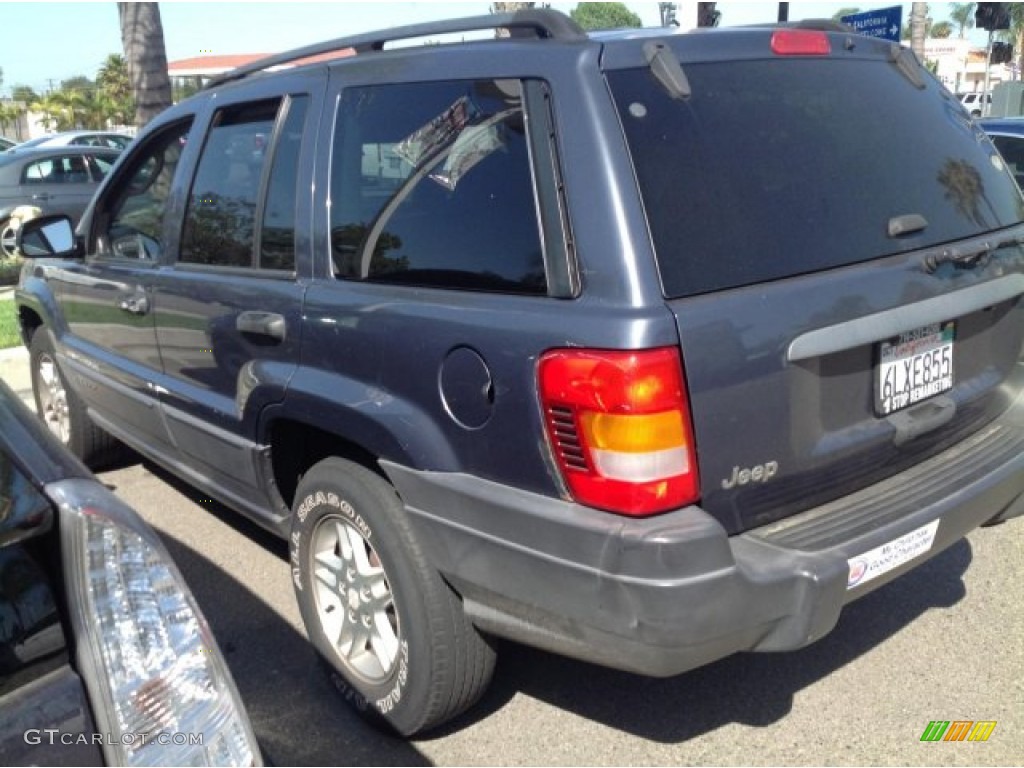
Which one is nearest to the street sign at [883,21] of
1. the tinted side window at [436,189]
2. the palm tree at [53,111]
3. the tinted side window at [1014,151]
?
the tinted side window at [1014,151]

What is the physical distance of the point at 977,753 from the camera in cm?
277

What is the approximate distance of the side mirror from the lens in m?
4.61

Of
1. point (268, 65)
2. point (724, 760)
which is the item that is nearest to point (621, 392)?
point (724, 760)

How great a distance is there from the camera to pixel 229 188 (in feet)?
11.8

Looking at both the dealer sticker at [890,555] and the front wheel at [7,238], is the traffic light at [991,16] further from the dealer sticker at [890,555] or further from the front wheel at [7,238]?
the dealer sticker at [890,555]

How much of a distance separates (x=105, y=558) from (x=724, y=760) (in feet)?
6.42

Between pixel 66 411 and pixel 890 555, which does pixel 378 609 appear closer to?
pixel 890 555

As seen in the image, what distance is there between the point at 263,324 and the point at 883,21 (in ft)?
33.7

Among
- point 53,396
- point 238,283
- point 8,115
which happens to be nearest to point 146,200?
point 238,283

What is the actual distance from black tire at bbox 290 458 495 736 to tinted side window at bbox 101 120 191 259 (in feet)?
5.15

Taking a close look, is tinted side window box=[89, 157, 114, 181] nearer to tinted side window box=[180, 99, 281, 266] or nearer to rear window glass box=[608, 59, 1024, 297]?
tinted side window box=[180, 99, 281, 266]

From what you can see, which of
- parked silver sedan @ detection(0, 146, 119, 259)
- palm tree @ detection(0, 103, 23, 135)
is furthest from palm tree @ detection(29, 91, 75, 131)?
parked silver sedan @ detection(0, 146, 119, 259)

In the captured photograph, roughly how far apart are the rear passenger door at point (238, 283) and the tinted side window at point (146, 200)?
1.14ft

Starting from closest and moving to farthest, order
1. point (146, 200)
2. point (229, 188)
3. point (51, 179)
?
point (229, 188) < point (146, 200) < point (51, 179)
